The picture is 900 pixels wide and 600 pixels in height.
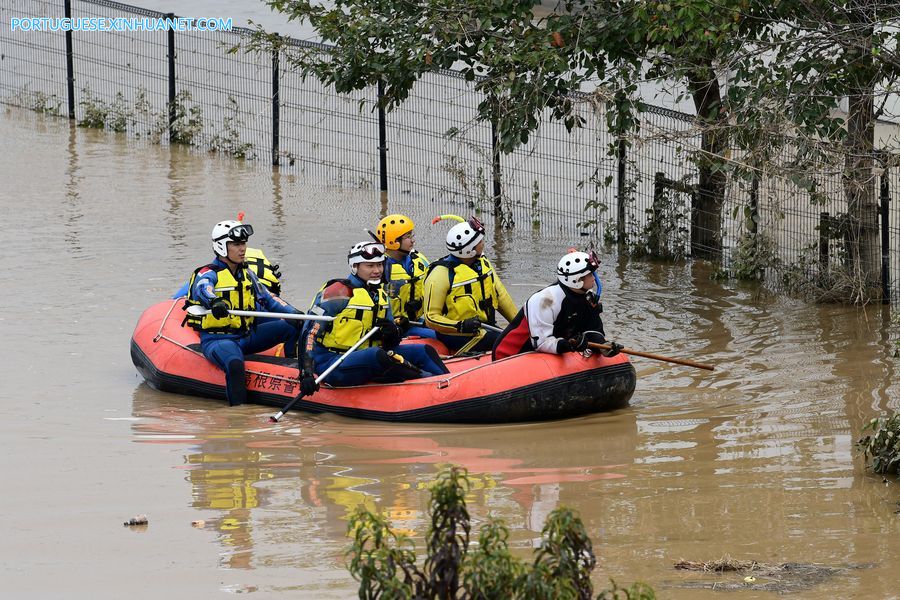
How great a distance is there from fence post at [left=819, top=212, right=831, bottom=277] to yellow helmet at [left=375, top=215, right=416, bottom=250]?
440cm

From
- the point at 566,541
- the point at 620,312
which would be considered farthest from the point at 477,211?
the point at 566,541

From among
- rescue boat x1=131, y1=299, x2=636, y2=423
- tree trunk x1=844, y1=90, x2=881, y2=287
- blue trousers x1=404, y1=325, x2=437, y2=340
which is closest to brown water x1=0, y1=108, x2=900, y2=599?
rescue boat x1=131, y1=299, x2=636, y2=423

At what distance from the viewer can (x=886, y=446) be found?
8352mm

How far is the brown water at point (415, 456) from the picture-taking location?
706 cm

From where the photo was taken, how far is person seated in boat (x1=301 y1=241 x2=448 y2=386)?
10.6 m

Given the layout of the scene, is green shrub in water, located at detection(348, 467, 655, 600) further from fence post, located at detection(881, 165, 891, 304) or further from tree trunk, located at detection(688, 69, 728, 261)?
fence post, located at detection(881, 165, 891, 304)

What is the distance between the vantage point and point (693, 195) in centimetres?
1598

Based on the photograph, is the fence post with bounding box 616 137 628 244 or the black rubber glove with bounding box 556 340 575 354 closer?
the black rubber glove with bounding box 556 340 575 354

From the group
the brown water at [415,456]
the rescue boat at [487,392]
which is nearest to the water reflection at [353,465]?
the brown water at [415,456]

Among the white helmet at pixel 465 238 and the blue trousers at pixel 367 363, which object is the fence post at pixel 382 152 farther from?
the blue trousers at pixel 367 363

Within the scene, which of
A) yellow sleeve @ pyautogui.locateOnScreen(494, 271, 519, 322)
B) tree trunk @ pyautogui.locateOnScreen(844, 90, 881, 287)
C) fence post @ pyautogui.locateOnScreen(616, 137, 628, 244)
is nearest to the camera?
yellow sleeve @ pyautogui.locateOnScreen(494, 271, 519, 322)

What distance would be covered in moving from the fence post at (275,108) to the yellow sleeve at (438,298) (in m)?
10.1

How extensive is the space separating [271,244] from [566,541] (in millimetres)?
12305

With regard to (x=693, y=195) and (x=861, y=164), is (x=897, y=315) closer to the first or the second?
(x=861, y=164)
